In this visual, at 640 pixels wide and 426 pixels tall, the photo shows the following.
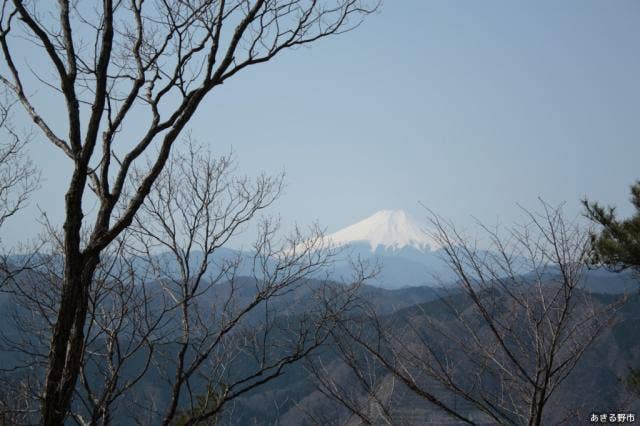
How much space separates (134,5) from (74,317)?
2058mm

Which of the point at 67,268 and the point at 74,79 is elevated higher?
the point at 74,79

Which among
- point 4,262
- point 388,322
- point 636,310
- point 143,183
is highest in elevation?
point 4,262

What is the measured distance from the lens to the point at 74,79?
2.79m

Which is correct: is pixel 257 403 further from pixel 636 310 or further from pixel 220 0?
pixel 220 0

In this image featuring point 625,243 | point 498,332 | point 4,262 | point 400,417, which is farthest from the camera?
point 625,243

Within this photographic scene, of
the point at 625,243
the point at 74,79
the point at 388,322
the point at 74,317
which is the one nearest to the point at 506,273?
the point at 388,322

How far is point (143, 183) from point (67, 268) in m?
0.63

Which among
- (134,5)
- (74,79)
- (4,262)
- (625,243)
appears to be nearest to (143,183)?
(74,79)

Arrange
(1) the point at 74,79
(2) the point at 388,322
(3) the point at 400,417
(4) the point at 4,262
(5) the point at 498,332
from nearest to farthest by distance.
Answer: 1. (1) the point at 74,79
2. (5) the point at 498,332
3. (3) the point at 400,417
4. (2) the point at 388,322
5. (4) the point at 4,262

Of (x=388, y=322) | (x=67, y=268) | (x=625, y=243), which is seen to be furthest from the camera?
(x=625, y=243)

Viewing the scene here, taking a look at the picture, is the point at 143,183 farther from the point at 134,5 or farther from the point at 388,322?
the point at 388,322

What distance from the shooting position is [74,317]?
8.19ft

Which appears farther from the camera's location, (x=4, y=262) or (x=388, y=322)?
(x=4, y=262)

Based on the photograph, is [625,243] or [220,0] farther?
[625,243]
